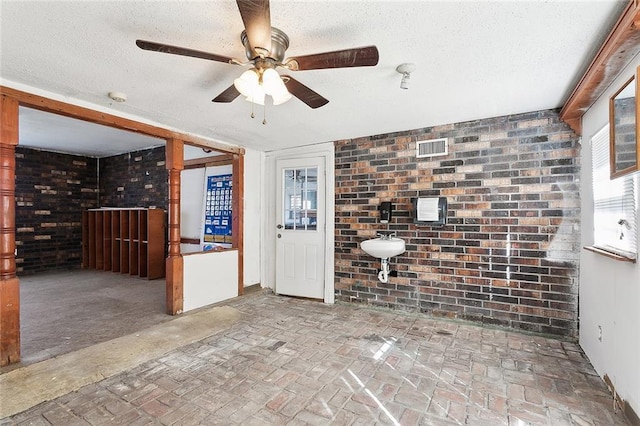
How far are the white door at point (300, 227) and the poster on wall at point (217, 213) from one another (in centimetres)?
99

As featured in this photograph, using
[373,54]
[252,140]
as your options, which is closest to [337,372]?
[373,54]

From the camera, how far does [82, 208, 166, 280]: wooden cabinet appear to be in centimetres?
566

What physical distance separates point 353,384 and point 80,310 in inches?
146

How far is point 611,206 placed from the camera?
227 cm

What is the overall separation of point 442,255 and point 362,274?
1.08 meters

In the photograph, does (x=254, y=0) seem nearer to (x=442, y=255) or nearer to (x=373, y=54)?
(x=373, y=54)

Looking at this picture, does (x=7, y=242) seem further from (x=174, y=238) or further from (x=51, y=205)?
(x=51, y=205)

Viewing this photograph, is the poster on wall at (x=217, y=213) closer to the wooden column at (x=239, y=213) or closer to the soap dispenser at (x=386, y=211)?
the wooden column at (x=239, y=213)

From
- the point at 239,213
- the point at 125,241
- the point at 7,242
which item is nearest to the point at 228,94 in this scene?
the point at 7,242

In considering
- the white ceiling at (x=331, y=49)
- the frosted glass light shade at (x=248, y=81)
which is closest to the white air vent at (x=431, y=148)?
the white ceiling at (x=331, y=49)

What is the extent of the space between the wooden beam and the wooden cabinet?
246 centimetres

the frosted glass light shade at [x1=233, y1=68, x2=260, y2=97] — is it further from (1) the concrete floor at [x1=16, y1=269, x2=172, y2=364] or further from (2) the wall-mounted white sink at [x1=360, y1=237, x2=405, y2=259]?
(1) the concrete floor at [x1=16, y1=269, x2=172, y2=364]

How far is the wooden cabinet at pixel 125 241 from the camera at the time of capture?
566cm

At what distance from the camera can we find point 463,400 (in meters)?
2.03
